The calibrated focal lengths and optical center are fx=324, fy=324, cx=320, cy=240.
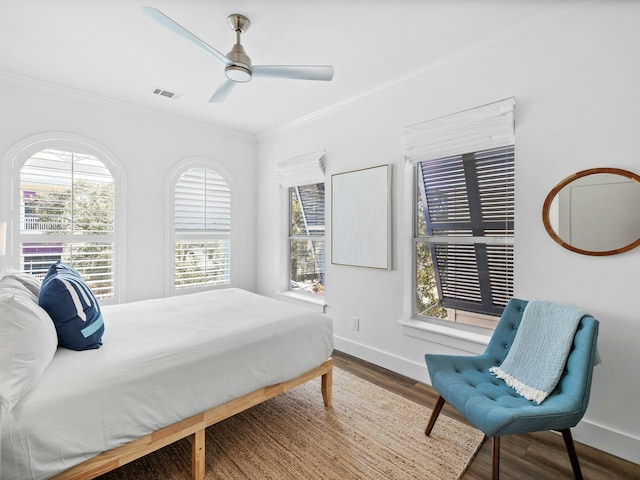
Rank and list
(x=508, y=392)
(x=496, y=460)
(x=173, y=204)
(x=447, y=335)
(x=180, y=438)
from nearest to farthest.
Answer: (x=496, y=460)
(x=180, y=438)
(x=508, y=392)
(x=447, y=335)
(x=173, y=204)

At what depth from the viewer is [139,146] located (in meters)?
3.61

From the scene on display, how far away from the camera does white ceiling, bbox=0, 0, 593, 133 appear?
78.7 inches

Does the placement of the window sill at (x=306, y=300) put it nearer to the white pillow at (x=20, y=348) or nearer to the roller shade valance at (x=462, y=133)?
the roller shade valance at (x=462, y=133)

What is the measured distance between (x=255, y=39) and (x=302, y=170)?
169 cm

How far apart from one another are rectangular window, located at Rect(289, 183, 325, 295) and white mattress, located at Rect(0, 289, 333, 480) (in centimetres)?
153

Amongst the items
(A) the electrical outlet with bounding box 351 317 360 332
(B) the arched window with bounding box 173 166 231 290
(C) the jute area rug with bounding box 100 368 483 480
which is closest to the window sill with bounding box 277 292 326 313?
(A) the electrical outlet with bounding box 351 317 360 332

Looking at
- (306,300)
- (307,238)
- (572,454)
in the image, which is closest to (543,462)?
(572,454)

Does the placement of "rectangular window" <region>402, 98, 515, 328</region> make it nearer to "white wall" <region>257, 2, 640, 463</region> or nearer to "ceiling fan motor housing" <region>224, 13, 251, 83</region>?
"white wall" <region>257, 2, 640, 463</region>

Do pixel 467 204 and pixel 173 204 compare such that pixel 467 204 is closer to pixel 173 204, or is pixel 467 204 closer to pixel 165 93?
pixel 165 93

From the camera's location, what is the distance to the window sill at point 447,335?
8.22ft

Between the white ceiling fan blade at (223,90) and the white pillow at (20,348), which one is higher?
the white ceiling fan blade at (223,90)

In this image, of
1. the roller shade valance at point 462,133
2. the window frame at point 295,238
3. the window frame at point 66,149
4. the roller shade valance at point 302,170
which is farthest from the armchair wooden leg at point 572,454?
the window frame at point 66,149

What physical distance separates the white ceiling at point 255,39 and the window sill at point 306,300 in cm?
226

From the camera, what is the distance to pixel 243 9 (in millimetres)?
1996
